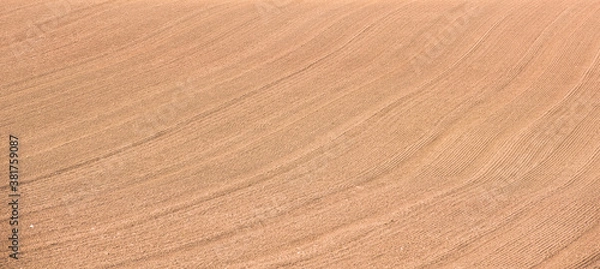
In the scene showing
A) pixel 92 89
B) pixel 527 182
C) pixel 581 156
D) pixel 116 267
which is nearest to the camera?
pixel 116 267

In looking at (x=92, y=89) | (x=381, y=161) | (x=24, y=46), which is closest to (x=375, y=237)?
(x=381, y=161)

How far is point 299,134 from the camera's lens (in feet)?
55.7

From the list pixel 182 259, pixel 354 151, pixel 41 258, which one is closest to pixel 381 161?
pixel 354 151

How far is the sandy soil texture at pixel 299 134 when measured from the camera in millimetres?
13000

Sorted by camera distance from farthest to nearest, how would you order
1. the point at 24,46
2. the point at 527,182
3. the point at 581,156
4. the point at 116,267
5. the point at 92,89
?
1. the point at 24,46
2. the point at 92,89
3. the point at 581,156
4. the point at 527,182
5. the point at 116,267

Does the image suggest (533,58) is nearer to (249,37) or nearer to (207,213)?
(249,37)

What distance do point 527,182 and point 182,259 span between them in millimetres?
8334

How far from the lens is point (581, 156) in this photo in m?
16.5

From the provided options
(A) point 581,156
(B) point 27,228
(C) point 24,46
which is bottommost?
(A) point 581,156

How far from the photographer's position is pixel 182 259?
12367 mm

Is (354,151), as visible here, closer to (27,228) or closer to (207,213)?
(207,213)

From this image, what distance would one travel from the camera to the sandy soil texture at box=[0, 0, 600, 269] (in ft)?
42.7

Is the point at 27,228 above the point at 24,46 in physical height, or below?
below

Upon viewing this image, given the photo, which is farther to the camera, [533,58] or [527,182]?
[533,58]
